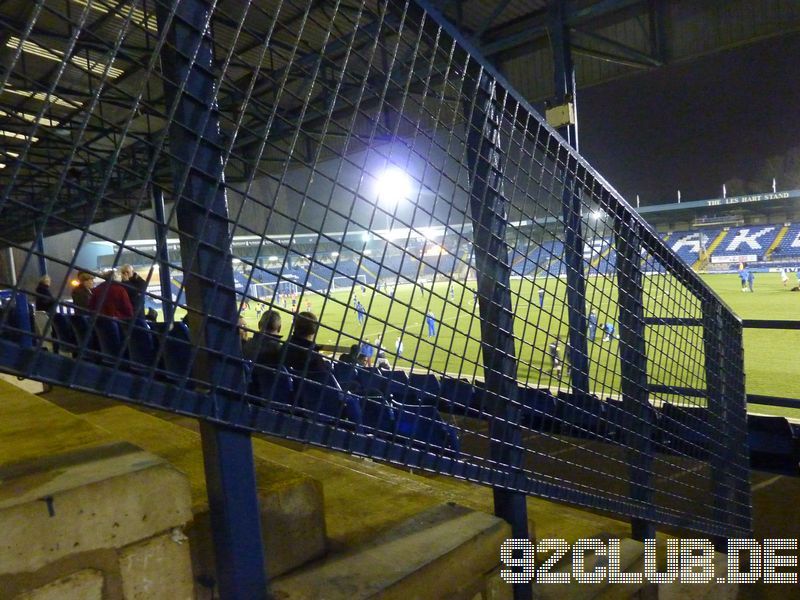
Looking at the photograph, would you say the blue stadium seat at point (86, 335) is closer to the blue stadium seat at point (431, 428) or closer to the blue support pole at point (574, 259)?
the blue stadium seat at point (431, 428)

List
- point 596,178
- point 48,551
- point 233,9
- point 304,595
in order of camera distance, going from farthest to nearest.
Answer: point 233,9 < point 596,178 < point 304,595 < point 48,551

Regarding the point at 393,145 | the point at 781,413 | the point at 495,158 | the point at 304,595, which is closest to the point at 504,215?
the point at 495,158

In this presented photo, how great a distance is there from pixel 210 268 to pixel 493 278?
1.02 metres

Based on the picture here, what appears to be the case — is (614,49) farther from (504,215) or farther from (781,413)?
(504,215)

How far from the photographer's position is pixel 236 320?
1374mm

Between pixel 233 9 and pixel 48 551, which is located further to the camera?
pixel 233 9

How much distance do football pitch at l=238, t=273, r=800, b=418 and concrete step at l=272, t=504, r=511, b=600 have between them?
0.54 m

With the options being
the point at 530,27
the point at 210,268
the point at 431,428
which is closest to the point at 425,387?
the point at 431,428

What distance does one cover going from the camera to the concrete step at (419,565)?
157 centimetres

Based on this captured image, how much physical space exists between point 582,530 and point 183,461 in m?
1.76

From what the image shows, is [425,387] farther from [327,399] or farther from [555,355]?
[327,399]

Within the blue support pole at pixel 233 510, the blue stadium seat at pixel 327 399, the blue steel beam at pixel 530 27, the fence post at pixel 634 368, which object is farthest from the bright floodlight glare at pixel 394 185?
the blue steel beam at pixel 530 27

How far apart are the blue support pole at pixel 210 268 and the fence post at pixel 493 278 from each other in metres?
0.92

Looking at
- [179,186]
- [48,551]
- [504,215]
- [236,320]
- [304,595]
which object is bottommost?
[304,595]
